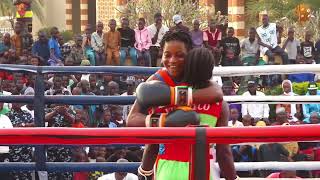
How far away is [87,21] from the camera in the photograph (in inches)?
1193

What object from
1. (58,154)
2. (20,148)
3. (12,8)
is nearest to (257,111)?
(58,154)

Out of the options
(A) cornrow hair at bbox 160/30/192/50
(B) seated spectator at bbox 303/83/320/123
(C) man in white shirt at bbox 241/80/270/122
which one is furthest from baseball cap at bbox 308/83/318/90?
(A) cornrow hair at bbox 160/30/192/50

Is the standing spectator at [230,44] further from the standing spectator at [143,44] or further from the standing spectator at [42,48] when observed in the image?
the standing spectator at [42,48]

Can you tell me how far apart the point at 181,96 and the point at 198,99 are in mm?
155

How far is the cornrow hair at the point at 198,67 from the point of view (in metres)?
3.56

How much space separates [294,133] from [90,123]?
18.8 ft

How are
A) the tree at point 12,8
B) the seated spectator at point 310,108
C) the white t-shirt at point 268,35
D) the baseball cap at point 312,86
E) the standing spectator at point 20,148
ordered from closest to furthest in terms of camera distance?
the standing spectator at point 20,148 < the seated spectator at point 310,108 < the baseball cap at point 312,86 < the white t-shirt at point 268,35 < the tree at point 12,8

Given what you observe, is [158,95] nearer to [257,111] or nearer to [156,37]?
[257,111]

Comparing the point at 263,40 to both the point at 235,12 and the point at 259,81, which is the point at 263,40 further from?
the point at 235,12

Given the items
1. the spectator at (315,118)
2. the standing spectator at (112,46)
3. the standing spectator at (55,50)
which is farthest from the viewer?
the standing spectator at (112,46)

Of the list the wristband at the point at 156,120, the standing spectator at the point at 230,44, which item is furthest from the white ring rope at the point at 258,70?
the standing spectator at the point at 230,44

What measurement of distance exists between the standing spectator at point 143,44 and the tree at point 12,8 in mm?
12164

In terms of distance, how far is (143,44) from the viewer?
14297 millimetres

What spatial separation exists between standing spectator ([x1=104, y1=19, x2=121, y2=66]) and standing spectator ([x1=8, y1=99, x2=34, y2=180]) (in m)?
6.67
